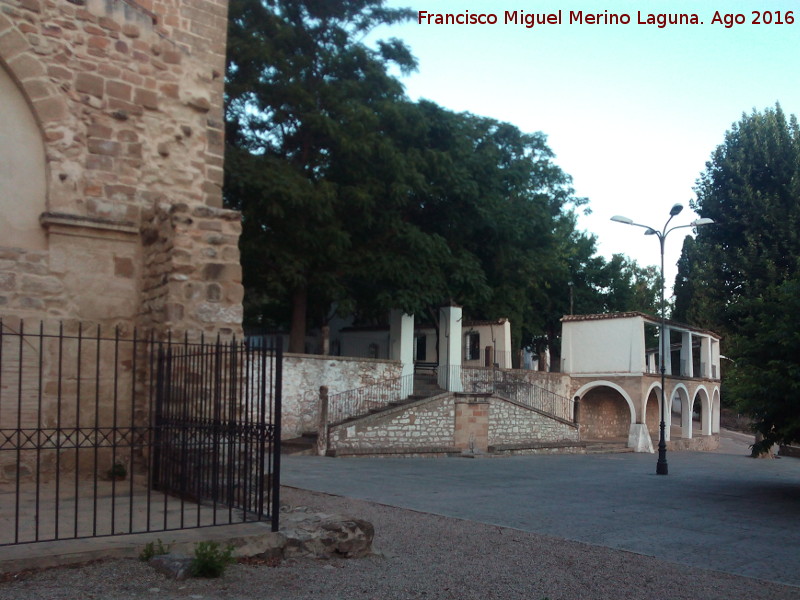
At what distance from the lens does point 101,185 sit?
29.6 feet

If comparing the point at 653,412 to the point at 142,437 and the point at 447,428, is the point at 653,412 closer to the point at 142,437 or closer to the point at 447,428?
the point at 447,428

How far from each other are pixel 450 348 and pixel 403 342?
198 centimetres

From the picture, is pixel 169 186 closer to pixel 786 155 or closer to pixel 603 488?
pixel 603 488

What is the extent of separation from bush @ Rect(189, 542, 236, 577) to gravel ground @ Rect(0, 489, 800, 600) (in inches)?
2.9

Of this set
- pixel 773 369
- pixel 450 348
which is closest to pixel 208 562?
pixel 773 369

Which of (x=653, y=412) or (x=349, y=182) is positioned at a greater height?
(x=349, y=182)

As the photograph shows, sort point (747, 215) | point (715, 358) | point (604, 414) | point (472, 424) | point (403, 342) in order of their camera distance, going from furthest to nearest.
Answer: point (715, 358) < point (604, 414) < point (747, 215) < point (403, 342) < point (472, 424)

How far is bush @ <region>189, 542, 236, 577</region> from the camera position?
5.64m

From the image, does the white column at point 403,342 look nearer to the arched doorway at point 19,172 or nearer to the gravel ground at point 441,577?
the gravel ground at point 441,577

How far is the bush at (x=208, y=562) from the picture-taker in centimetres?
564

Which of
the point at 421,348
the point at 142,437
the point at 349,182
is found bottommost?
the point at 142,437

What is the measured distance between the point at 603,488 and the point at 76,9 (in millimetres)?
11556

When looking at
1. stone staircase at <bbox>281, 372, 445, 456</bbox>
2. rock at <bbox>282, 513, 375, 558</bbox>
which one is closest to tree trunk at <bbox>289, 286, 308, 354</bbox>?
stone staircase at <bbox>281, 372, 445, 456</bbox>

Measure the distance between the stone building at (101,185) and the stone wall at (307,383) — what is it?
11.9 m
